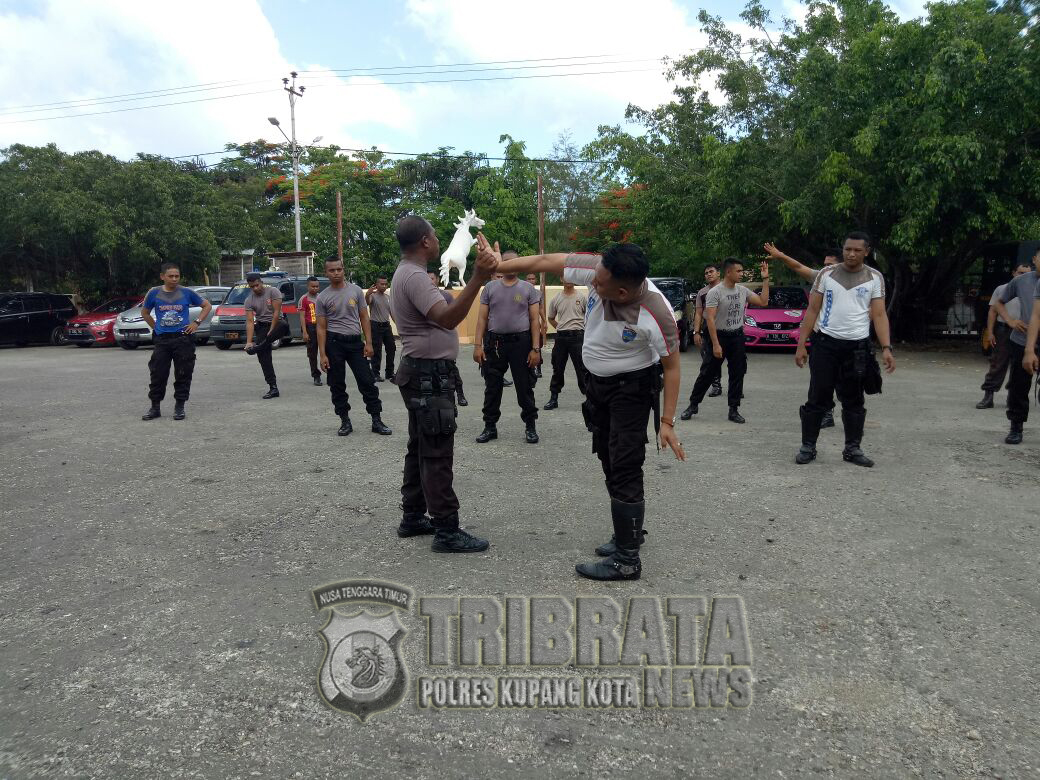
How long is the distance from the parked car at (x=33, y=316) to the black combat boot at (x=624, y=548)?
A: 23314mm

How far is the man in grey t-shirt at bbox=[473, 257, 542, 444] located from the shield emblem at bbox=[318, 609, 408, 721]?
4230mm

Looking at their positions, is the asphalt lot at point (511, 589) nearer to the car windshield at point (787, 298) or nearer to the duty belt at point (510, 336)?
the duty belt at point (510, 336)

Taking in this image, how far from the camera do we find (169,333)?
9023 mm

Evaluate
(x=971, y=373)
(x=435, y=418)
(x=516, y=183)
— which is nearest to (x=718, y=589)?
(x=435, y=418)

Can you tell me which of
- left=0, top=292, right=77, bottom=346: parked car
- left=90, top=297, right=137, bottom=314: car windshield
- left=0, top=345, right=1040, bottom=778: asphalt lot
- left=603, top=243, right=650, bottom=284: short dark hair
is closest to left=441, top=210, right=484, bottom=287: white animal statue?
left=90, top=297, right=137, bottom=314: car windshield

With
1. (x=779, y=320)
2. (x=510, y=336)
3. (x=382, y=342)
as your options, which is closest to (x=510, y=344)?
(x=510, y=336)

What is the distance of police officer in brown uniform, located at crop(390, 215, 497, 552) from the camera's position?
14.2ft

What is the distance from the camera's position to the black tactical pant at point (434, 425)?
433 cm

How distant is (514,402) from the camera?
1027 centimetres

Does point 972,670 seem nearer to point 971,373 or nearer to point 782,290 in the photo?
point 971,373

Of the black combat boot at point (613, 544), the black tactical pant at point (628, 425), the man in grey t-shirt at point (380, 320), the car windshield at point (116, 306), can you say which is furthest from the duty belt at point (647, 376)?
the car windshield at point (116, 306)

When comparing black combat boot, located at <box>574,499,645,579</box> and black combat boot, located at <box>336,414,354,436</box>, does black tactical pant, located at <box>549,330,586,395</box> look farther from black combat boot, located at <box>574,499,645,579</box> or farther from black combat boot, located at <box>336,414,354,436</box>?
black combat boot, located at <box>574,499,645,579</box>

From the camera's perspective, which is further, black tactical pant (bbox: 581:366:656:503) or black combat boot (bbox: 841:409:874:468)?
black combat boot (bbox: 841:409:874:468)

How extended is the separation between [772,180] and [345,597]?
16293mm
